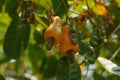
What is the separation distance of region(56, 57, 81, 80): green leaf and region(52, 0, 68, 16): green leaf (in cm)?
24

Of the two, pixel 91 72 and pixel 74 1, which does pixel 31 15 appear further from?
pixel 91 72

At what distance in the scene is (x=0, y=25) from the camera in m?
2.18

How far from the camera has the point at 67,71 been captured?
5.01 ft

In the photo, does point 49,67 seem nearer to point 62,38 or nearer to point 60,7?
point 60,7

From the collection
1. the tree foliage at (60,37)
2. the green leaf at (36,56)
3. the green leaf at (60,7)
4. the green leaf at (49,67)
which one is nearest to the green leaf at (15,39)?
the tree foliage at (60,37)

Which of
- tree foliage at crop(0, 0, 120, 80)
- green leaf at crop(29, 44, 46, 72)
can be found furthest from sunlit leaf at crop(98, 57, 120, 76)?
green leaf at crop(29, 44, 46, 72)

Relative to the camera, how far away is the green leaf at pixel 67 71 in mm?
1510

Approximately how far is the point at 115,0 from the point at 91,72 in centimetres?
51

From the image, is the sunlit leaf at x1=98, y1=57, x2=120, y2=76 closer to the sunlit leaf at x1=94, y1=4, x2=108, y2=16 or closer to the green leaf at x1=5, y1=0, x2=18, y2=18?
the sunlit leaf at x1=94, y1=4, x2=108, y2=16

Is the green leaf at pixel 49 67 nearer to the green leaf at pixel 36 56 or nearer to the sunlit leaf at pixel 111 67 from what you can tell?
the green leaf at pixel 36 56

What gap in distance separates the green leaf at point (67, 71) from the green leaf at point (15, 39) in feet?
1.61

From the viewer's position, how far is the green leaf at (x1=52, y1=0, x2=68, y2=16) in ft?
5.46

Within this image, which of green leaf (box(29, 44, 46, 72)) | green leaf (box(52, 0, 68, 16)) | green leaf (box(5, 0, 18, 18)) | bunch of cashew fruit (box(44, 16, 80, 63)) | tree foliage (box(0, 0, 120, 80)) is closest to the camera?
bunch of cashew fruit (box(44, 16, 80, 63))

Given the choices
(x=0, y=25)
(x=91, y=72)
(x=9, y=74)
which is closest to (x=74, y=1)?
(x=0, y=25)
